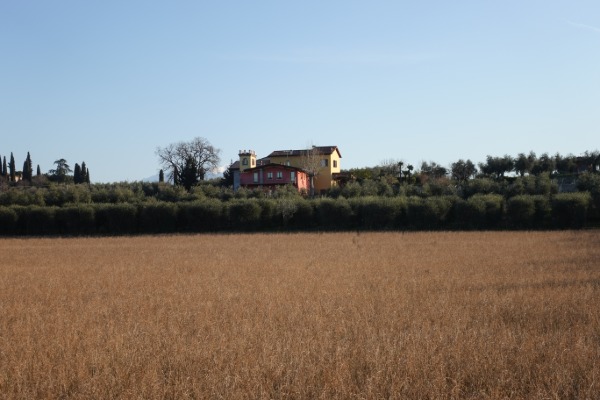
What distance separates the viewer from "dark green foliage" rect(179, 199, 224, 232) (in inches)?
2105

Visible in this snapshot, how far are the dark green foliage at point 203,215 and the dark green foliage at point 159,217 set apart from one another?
44.3 inches

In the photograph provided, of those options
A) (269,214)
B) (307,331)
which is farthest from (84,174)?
(307,331)

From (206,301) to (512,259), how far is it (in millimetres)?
15221

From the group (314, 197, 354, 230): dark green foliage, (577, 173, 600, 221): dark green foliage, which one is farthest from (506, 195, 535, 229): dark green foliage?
(314, 197, 354, 230): dark green foliage

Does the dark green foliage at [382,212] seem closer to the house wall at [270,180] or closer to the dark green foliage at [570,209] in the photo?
the dark green foliage at [570,209]

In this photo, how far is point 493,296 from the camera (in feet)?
47.0

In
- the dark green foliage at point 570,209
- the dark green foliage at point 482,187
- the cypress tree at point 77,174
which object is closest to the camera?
the dark green foliage at point 570,209

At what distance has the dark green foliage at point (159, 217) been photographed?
2117 inches

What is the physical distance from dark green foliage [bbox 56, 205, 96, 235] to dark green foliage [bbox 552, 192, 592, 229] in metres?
42.9

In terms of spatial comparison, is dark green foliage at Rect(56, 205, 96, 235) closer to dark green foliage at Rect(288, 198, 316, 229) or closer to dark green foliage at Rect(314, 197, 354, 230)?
dark green foliage at Rect(288, 198, 316, 229)

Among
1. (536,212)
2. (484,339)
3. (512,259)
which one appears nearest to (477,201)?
(536,212)

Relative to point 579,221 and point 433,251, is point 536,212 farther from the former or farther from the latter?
point 433,251

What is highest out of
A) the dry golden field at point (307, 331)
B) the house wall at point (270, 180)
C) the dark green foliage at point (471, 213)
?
the house wall at point (270, 180)

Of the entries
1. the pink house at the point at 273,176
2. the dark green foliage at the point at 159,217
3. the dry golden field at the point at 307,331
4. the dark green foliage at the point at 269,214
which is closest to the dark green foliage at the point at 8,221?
the dark green foliage at the point at 159,217
